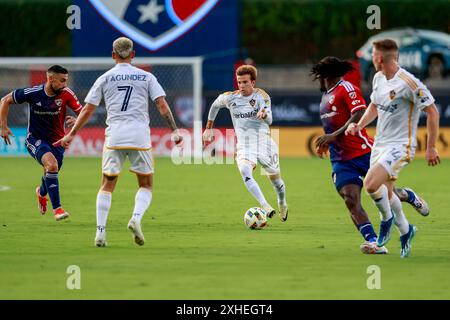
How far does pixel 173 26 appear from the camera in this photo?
102 feet

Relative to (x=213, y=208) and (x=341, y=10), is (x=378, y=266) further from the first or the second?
(x=341, y=10)

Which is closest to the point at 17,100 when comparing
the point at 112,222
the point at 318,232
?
the point at 112,222

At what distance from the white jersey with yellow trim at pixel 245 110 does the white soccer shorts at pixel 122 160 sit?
3.15 meters

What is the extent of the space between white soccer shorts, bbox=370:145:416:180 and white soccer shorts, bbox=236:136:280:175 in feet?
13.4

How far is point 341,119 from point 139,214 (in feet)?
7.76

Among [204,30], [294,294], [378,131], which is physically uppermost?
[204,30]

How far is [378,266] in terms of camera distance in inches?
406

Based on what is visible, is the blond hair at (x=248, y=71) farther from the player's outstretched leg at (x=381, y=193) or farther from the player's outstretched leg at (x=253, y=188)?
the player's outstretched leg at (x=381, y=193)

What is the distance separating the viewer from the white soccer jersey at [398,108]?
10680 millimetres

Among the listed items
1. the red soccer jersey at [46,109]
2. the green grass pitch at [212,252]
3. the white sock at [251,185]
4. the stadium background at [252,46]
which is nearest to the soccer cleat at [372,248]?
the green grass pitch at [212,252]

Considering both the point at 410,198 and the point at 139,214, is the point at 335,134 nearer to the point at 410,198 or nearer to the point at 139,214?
the point at 410,198

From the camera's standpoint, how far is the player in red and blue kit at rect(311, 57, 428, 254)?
451 inches

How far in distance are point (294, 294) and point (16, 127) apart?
22.3 m

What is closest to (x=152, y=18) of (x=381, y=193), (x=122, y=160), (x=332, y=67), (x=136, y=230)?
(x=122, y=160)
